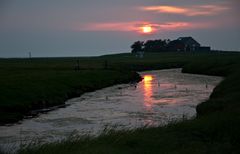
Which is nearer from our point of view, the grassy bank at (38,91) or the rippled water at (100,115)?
the rippled water at (100,115)

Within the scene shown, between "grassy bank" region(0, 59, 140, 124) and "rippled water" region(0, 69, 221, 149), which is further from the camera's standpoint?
"grassy bank" region(0, 59, 140, 124)

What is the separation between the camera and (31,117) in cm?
3322

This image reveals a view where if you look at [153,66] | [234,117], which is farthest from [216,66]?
[234,117]

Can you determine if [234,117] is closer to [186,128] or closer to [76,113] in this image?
[186,128]

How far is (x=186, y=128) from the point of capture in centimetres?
1989

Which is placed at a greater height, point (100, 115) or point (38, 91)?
point (38, 91)

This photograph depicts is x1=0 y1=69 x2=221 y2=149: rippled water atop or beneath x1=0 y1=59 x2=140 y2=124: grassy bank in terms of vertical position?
beneath

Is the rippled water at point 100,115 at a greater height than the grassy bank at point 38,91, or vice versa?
the grassy bank at point 38,91

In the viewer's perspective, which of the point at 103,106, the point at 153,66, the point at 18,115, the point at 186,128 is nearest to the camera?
the point at 186,128

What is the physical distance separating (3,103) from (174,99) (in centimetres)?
1889

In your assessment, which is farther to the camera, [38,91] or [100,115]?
[38,91]

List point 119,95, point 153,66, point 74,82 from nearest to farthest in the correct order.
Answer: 1. point 119,95
2. point 74,82
3. point 153,66

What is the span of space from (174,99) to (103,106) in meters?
9.10

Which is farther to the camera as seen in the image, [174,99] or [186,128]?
[174,99]
